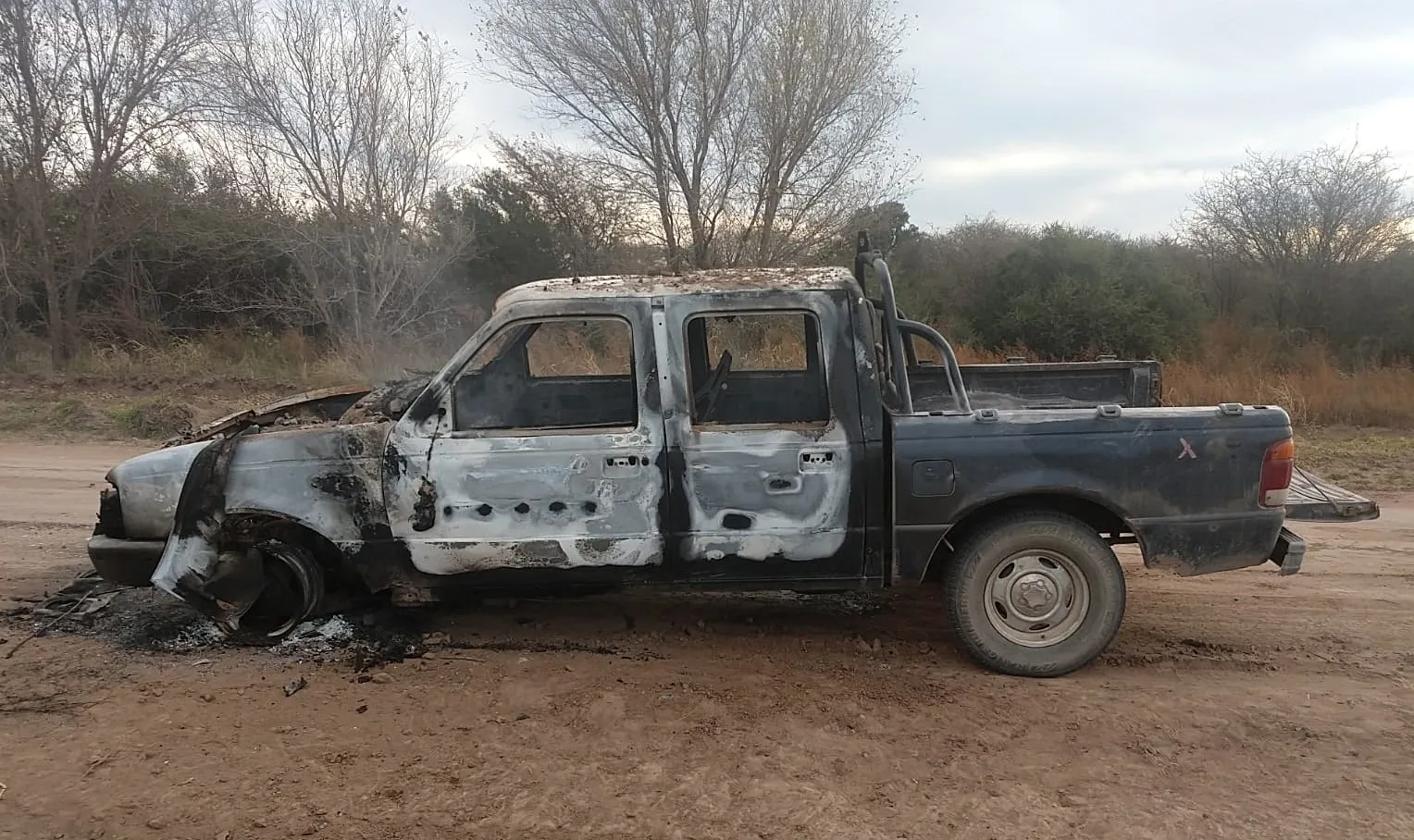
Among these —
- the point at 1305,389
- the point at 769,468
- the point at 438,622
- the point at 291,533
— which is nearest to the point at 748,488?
the point at 769,468

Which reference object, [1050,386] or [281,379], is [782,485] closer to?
[1050,386]

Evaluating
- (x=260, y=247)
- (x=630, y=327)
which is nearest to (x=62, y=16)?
(x=260, y=247)

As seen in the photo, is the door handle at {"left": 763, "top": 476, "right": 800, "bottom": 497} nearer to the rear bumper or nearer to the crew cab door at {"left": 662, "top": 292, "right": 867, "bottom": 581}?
the crew cab door at {"left": 662, "top": 292, "right": 867, "bottom": 581}

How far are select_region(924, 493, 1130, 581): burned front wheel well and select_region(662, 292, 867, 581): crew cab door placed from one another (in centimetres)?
49

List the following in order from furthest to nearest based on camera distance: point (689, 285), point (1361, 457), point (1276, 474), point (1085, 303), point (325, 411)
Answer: point (1085, 303), point (1361, 457), point (325, 411), point (689, 285), point (1276, 474)

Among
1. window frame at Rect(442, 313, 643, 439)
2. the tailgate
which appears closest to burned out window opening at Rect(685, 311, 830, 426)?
window frame at Rect(442, 313, 643, 439)

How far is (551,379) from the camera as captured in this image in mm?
4969

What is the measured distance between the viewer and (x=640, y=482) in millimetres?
4004

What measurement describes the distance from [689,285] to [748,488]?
102cm

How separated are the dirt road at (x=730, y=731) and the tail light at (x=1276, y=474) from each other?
84 centimetres

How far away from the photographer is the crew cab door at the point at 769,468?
4.00 meters

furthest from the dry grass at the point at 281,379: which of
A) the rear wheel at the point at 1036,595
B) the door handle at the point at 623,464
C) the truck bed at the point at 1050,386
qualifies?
the rear wheel at the point at 1036,595

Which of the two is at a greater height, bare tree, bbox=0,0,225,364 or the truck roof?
bare tree, bbox=0,0,225,364

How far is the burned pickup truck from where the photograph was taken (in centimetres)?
395
